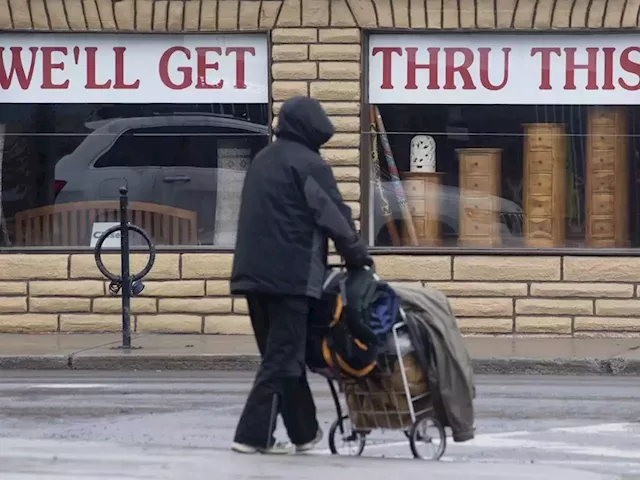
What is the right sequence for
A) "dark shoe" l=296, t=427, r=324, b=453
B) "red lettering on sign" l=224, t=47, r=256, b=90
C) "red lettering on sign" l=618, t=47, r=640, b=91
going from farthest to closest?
"red lettering on sign" l=224, t=47, r=256, b=90 → "red lettering on sign" l=618, t=47, r=640, b=91 → "dark shoe" l=296, t=427, r=324, b=453

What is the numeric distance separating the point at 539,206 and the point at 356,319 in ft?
24.0

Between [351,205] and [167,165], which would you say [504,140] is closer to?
[351,205]

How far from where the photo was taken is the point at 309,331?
6.65m

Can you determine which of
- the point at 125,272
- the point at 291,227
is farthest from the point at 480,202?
the point at 291,227

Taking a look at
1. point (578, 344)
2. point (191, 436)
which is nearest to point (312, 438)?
point (191, 436)

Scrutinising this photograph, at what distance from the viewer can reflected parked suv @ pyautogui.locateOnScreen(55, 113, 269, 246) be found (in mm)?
13320

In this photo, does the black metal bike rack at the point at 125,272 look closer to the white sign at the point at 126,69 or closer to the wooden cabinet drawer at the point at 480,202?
the white sign at the point at 126,69

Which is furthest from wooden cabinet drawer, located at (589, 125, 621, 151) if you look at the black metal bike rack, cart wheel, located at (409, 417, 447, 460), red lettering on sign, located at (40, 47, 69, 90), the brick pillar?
cart wheel, located at (409, 417, 447, 460)

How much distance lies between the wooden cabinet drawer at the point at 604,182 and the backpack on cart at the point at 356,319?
7.21 metres

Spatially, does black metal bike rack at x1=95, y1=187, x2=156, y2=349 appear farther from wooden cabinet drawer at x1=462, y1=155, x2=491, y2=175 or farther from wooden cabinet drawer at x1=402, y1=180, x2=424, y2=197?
wooden cabinet drawer at x1=462, y1=155, x2=491, y2=175

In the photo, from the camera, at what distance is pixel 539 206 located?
43.5 ft

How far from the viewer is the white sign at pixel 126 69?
13219 mm

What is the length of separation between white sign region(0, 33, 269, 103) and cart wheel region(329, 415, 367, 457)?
21.6 feet

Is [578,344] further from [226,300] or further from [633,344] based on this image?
[226,300]
